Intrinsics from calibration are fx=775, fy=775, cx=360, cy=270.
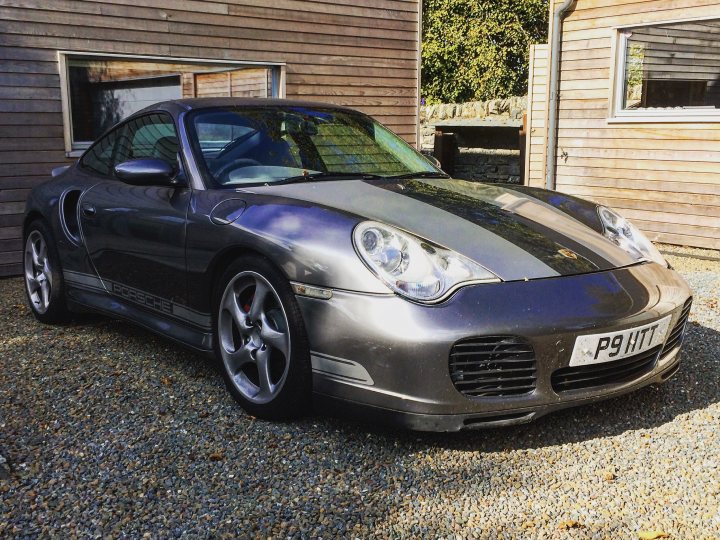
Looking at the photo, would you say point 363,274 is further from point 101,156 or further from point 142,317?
point 101,156

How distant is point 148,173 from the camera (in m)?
3.62

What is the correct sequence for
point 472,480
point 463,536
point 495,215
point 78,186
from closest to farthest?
point 463,536, point 472,480, point 495,215, point 78,186

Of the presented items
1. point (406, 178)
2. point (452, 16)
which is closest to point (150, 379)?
point (406, 178)

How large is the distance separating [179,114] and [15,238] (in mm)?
4150

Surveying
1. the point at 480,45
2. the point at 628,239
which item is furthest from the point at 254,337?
the point at 480,45

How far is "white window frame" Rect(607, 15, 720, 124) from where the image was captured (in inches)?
336

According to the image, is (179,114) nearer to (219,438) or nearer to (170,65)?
(219,438)

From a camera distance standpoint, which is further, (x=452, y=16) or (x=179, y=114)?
(x=452, y=16)

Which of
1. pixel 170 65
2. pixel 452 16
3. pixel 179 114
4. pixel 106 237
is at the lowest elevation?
pixel 106 237

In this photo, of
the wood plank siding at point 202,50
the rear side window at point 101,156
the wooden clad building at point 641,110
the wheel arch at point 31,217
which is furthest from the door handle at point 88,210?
the wooden clad building at point 641,110

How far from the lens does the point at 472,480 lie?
8.93 ft

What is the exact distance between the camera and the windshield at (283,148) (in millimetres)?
3676

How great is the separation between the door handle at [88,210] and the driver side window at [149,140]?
0.30 meters

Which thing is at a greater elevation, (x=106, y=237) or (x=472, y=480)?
(x=106, y=237)
